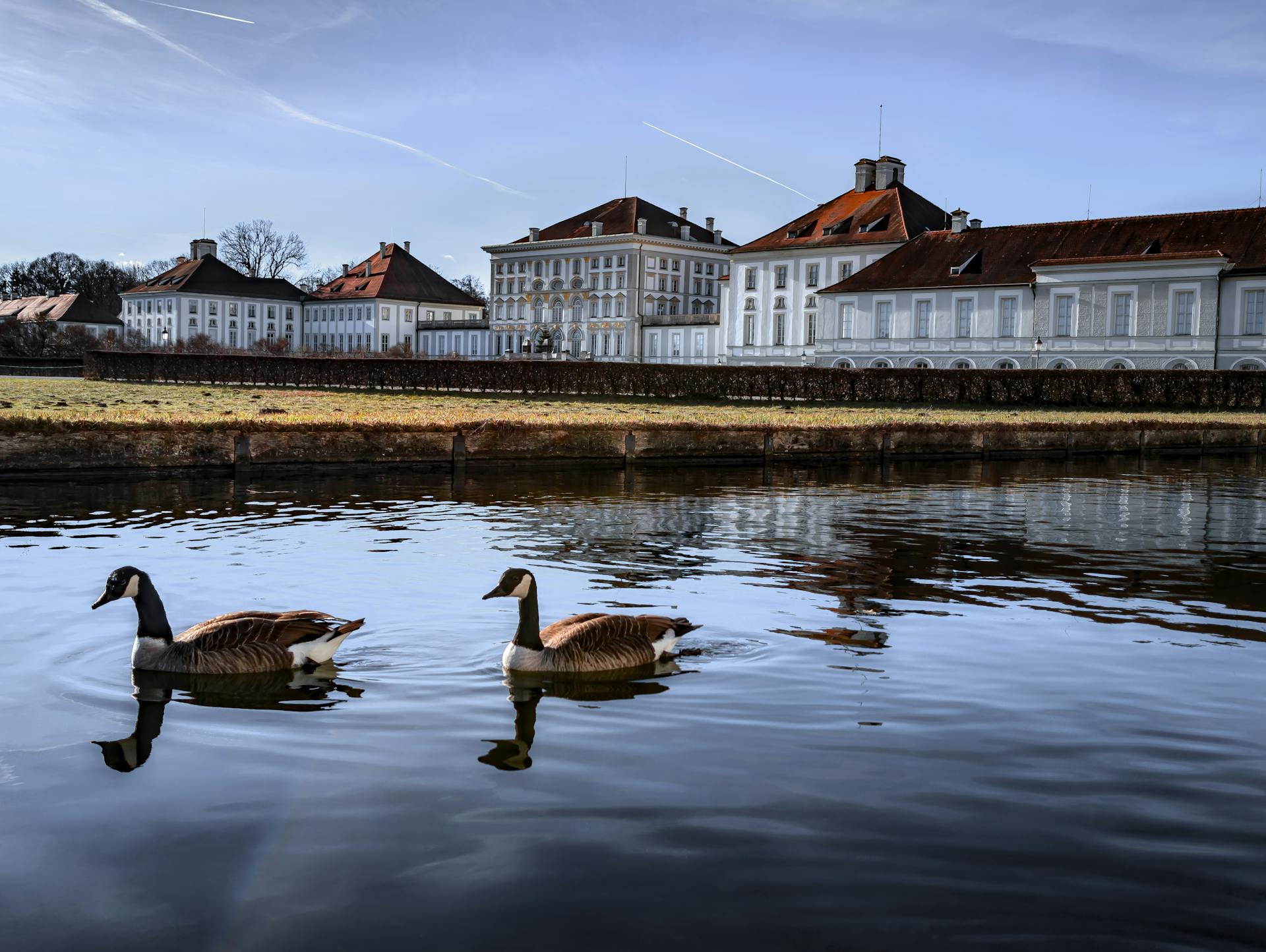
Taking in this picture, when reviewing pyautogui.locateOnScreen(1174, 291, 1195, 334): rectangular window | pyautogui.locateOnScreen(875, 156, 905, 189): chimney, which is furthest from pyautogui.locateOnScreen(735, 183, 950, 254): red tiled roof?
pyautogui.locateOnScreen(1174, 291, 1195, 334): rectangular window

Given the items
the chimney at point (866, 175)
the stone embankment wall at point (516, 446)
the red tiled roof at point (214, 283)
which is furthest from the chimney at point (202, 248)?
the stone embankment wall at point (516, 446)

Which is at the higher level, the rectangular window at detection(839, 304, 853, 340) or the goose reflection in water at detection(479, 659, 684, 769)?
the rectangular window at detection(839, 304, 853, 340)

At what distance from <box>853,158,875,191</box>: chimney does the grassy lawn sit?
1685 inches

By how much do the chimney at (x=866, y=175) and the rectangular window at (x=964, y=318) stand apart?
2142 cm

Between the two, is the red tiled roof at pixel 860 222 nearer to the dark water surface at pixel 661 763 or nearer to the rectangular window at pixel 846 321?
the rectangular window at pixel 846 321

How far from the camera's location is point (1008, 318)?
210 feet

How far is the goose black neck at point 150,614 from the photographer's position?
7.58 meters

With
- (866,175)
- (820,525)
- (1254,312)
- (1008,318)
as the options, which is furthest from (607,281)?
(820,525)

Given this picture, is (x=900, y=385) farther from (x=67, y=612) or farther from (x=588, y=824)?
(x=588, y=824)

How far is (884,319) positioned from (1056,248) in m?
9.49

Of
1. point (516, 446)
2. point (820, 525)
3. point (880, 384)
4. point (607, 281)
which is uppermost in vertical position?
point (607, 281)

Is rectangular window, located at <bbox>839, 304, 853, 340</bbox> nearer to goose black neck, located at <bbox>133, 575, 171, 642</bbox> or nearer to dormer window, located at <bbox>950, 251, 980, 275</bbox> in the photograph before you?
dormer window, located at <bbox>950, 251, 980, 275</bbox>

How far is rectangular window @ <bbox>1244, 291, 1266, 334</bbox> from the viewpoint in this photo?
187ft

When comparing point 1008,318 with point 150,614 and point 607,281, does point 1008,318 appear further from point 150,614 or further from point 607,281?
point 150,614
